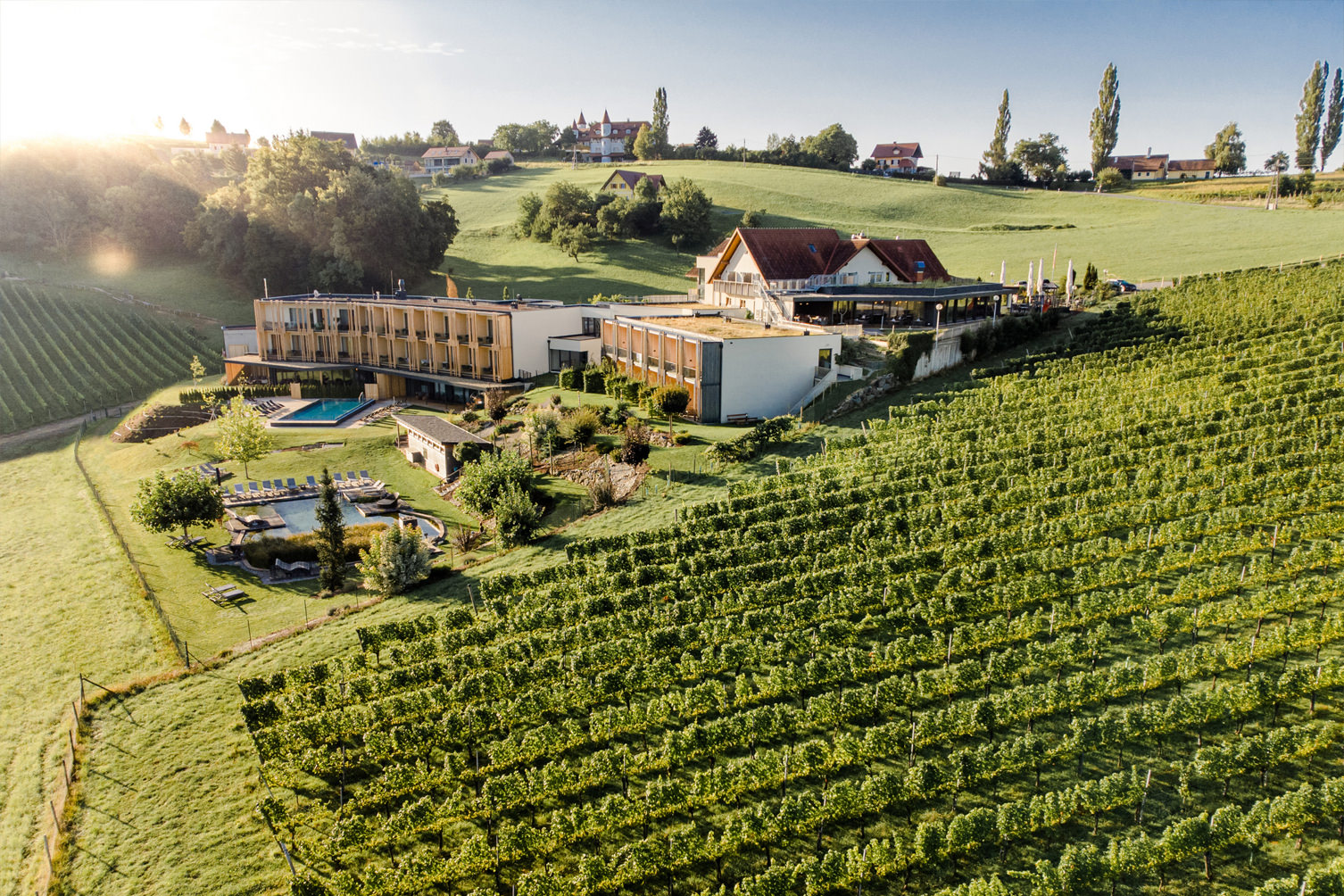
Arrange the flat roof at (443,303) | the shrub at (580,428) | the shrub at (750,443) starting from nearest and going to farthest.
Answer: the shrub at (750,443)
the shrub at (580,428)
the flat roof at (443,303)

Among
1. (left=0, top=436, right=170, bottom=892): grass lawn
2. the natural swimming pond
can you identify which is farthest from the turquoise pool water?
(left=0, top=436, right=170, bottom=892): grass lawn

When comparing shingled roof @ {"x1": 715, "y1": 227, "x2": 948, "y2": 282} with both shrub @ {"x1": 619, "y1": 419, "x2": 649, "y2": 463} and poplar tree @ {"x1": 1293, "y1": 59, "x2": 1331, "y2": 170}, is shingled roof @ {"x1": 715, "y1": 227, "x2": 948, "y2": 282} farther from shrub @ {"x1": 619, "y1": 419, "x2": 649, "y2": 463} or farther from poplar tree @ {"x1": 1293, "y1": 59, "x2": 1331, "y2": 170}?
poplar tree @ {"x1": 1293, "y1": 59, "x2": 1331, "y2": 170}

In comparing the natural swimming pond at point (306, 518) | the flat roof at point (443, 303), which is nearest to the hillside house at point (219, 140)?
the flat roof at point (443, 303)

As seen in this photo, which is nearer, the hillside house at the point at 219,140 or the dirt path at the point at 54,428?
the dirt path at the point at 54,428

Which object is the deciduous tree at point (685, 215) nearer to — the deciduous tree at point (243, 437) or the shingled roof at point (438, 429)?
the shingled roof at point (438, 429)

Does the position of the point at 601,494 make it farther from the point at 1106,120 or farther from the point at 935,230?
the point at 1106,120

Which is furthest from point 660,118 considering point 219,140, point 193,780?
point 193,780

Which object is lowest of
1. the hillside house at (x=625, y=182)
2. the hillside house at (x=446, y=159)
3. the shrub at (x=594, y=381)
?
the shrub at (x=594, y=381)
